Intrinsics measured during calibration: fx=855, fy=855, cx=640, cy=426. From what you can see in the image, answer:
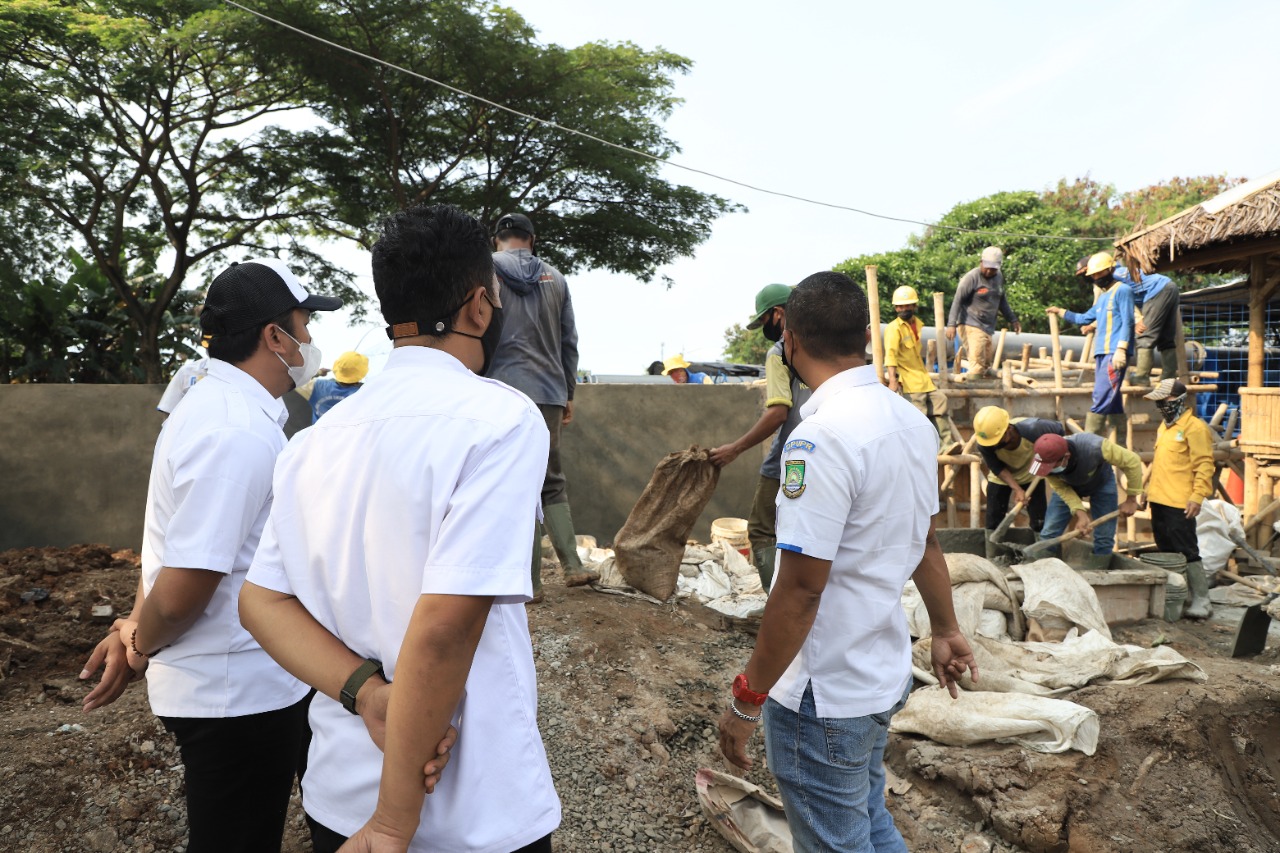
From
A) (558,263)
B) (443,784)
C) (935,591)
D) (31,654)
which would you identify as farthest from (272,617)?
(558,263)

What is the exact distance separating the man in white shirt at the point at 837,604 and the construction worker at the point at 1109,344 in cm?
643

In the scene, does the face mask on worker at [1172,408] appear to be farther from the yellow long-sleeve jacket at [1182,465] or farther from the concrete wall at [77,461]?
the concrete wall at [77,461]

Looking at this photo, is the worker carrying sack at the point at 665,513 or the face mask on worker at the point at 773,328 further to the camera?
the worker carrying sack at the point at 665,513

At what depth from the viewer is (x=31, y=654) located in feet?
14.0

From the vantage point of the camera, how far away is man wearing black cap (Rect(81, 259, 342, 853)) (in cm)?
168

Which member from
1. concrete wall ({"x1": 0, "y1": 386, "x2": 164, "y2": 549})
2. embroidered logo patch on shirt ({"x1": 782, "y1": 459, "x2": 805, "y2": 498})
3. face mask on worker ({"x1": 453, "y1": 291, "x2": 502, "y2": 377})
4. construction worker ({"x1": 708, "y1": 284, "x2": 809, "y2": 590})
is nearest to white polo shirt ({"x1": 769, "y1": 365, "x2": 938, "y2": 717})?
embroidered logo patch on shirt ({"x1": 782, "y1": 459, "x2": 805, "y2": 498})

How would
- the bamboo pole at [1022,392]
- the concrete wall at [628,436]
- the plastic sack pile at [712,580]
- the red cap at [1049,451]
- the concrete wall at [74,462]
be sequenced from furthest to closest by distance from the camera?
the bamboo pole at [1022,392] < the concrete wall at [628,436] < the concrete wall at [74,462] < the red cap at [1049,451] < the plastic sack pile at [712,580]

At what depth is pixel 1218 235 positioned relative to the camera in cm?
816

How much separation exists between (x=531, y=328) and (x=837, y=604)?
267 centimetres

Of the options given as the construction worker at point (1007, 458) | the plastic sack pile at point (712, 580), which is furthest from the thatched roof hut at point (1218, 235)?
the plastic sack pile at point (712, 580)

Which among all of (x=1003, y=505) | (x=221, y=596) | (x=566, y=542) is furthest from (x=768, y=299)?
(x=1003, y=505)

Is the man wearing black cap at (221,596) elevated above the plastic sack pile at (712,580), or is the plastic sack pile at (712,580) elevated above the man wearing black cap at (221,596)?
the man wearing black cap at (221,596)

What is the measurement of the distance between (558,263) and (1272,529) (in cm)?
1193

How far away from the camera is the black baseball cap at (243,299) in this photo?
6.40ft
